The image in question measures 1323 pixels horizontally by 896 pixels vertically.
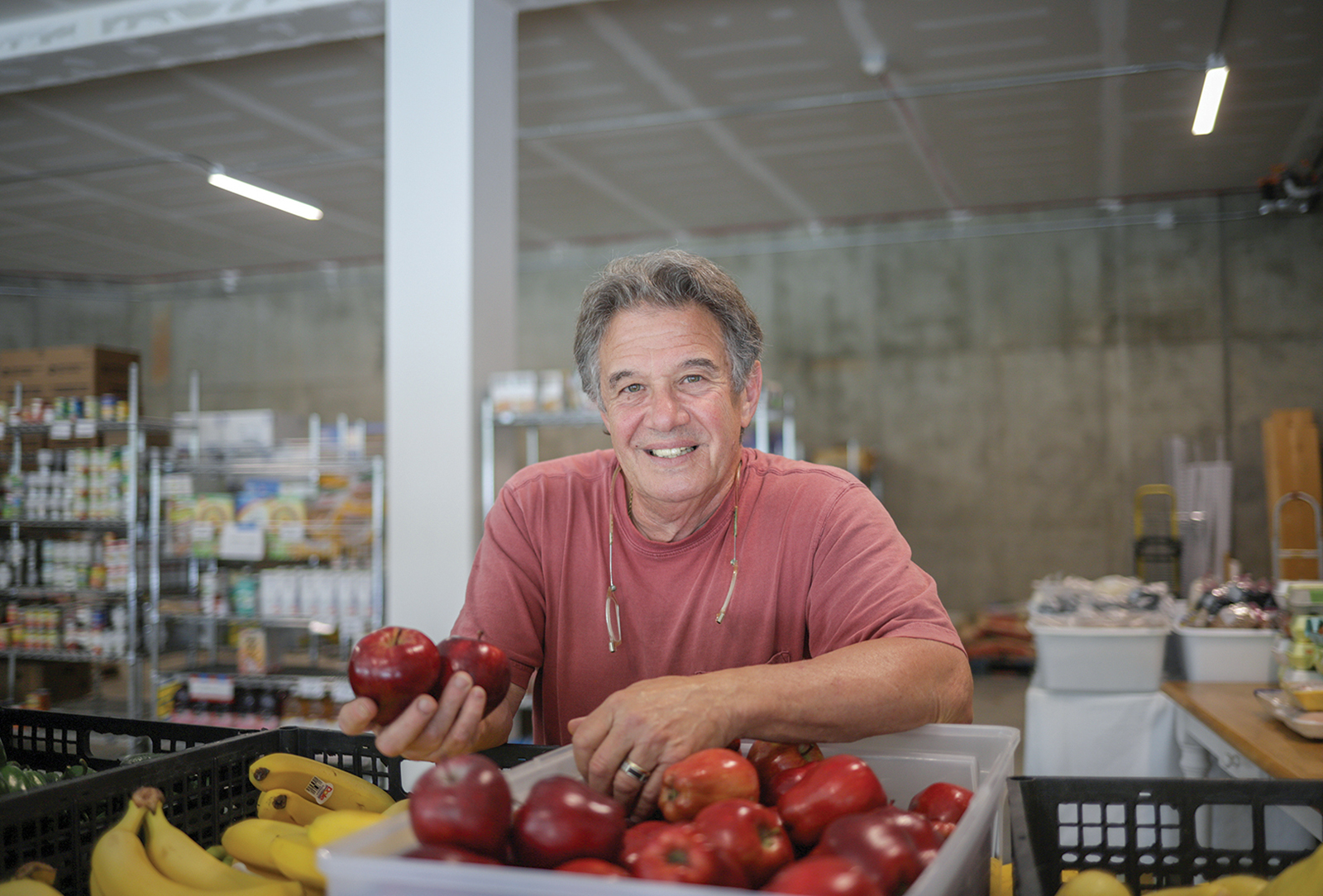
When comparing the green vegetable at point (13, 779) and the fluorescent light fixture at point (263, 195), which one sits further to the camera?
the fluorescent light fixture at point (263, 195)

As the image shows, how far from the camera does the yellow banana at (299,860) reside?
1039mm

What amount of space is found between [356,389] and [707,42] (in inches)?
283

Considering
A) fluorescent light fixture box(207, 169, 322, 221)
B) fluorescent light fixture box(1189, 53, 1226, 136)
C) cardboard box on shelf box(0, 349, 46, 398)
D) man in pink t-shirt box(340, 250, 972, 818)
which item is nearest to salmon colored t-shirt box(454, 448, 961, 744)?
man in pink t-shirt box(340, 250, 972, 818)

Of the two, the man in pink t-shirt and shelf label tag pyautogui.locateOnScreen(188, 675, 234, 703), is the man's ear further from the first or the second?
shelf label tag pyautogui.locateOnScreen(188, 675, 234, 703)

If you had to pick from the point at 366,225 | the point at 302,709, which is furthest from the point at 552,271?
the point at 302,709

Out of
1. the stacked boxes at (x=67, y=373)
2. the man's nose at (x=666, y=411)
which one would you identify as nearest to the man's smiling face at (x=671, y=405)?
the man's nose at (x=666, y=411)

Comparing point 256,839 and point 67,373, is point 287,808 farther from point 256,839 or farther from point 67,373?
point 67,373

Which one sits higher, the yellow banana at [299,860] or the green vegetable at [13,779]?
the green vegetable at [13,779]

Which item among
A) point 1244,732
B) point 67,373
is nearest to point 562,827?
point 1244,732

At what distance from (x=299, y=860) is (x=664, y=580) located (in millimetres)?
836

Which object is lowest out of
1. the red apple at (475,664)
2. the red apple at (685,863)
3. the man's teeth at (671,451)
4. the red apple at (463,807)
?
the red apple at (685,863)

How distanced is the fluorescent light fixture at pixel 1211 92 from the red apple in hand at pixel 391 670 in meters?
5.27

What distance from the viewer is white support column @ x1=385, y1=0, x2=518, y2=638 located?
4.16 m

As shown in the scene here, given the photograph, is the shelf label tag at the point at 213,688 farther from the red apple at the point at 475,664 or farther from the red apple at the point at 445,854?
the red apple at the point at 445,854
